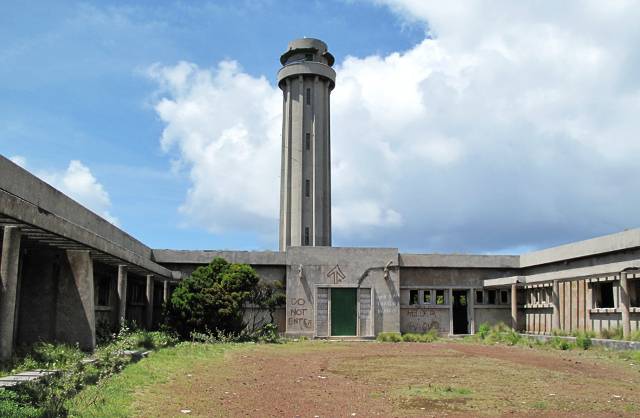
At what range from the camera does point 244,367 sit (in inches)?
593

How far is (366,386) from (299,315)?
1684 centimetres

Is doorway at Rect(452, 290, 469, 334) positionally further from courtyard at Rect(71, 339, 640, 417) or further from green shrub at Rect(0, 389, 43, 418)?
green shrub at Rect(0, 389, 43, 418)

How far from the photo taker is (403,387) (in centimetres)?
1141

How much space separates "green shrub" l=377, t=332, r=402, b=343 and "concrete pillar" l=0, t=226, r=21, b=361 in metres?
18.0

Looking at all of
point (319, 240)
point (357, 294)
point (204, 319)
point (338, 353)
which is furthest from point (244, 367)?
point (319, 240)

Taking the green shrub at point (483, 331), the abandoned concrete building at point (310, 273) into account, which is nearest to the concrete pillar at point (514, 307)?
the abandoned concrete building at point (310, 273)

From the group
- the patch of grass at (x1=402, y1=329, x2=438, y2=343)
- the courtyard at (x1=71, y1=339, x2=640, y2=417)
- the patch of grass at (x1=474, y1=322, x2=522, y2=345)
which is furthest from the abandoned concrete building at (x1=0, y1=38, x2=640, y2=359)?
the courtyard at (x1=71, y1=339, x2=640, y2=417)

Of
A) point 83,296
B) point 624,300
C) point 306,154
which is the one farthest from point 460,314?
point 83,296

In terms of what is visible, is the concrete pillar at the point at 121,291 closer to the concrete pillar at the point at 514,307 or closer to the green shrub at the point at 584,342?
the green shrub at the point at 584,342

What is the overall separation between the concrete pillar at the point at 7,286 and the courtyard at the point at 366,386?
2.12 m

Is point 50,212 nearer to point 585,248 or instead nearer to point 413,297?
point 413,297

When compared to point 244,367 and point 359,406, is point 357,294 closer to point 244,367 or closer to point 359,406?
point 244,367

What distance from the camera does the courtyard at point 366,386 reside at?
8945 mm

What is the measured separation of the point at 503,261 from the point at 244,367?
18.7 meters
